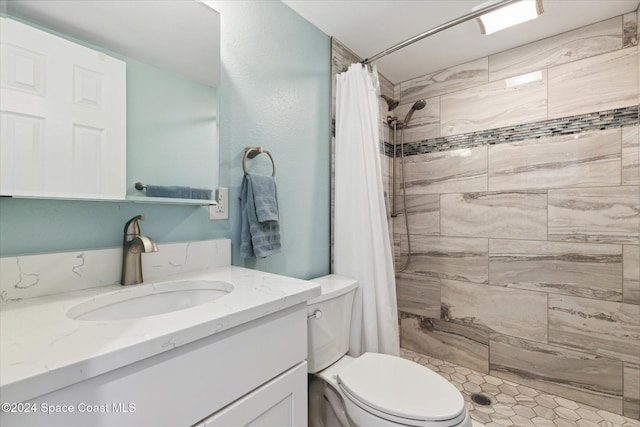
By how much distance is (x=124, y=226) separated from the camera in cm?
101

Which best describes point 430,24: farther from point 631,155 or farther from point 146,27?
point 146,27

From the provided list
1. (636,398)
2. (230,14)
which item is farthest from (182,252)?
(636,398)

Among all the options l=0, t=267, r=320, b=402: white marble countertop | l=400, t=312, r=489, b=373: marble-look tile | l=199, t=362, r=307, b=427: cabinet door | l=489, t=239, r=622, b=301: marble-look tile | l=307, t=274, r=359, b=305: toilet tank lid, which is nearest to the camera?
l=0, t=267, r=320, b=402: white marble countertop

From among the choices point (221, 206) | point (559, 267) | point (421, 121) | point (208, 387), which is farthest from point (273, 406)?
point (421, 121)

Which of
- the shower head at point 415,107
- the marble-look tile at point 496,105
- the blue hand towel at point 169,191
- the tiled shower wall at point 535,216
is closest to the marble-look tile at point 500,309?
the tiled shower wall at point 535,216

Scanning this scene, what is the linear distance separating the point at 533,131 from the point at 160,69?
84.0 inches

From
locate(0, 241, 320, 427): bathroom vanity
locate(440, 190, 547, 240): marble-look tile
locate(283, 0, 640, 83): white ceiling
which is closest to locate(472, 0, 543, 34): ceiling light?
locate(283, 0, 640, 83): white ceiling

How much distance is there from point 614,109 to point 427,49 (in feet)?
3.71

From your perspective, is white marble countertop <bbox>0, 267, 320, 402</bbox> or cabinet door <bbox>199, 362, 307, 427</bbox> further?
cabinet door <bbox>199, 362, 307, 427</bbox>

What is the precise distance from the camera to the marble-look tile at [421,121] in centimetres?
234

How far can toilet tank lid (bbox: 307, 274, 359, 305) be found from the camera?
1.38 meters

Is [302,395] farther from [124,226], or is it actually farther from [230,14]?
[230,14]

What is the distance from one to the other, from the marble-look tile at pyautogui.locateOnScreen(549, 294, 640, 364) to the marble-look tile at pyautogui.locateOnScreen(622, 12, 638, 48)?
1.46 meters

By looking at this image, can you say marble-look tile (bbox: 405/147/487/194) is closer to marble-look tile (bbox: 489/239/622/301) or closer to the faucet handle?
marble-look tile (bbox: 489/239/622/301)
